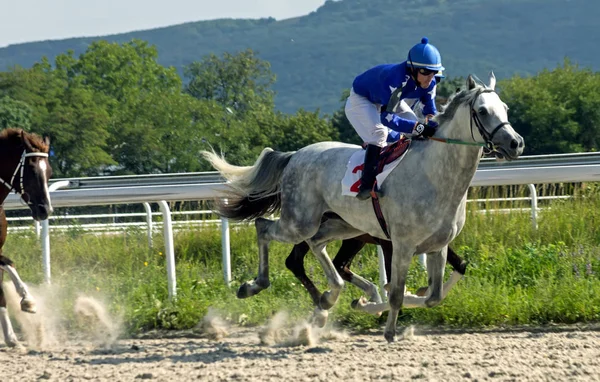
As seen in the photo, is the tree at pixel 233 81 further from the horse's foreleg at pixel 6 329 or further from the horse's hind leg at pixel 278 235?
the horse's foreleg at pixel 6 329

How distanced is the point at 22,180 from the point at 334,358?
2507mm

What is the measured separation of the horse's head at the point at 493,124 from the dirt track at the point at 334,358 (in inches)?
45.4

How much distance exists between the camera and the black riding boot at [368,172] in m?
5.94

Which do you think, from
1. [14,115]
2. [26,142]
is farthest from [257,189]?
[14,115]

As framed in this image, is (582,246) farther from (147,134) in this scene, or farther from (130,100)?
(130,100)

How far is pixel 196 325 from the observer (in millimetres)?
7012

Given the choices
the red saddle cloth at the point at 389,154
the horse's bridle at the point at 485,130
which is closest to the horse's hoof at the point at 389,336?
the red saddle cloth at the point at 389,154

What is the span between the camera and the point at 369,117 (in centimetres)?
610

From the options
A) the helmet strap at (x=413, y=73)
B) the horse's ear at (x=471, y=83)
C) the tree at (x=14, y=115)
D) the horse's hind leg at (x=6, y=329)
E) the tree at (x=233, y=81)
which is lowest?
the tree at (x=233, y=81)

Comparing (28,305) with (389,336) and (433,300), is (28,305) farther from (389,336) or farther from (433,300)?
(433,300)

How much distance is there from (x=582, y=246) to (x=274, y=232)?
2593mm

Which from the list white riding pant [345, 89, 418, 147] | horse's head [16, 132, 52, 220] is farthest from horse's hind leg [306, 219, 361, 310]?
horse's head [16, 132, 52, 220]

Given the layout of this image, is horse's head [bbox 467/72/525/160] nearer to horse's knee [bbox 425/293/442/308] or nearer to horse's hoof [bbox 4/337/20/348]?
horse's knee [bbox 425/293/442/308]

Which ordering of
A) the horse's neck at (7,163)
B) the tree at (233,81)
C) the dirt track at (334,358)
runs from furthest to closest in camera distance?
the tree at (233,81)
the horse's neck at (7,163)
the dirt track at (334,358)
